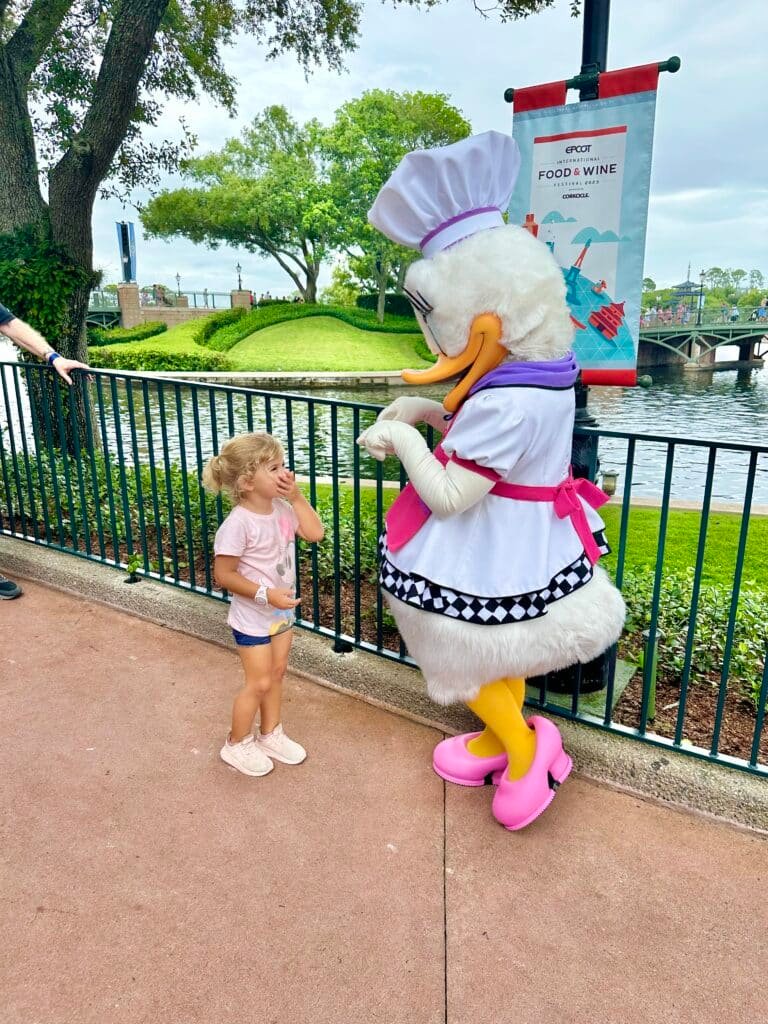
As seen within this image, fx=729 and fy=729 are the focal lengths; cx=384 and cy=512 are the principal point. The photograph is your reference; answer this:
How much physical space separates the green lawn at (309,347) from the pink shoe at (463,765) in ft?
85.6

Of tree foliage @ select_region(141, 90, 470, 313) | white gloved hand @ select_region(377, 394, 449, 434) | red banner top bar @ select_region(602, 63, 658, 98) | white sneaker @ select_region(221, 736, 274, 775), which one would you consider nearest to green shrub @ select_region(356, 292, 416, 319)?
tree foliage @ select_region(141, 90, 470, 313)

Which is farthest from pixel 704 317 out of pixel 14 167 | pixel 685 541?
pixel 14 167

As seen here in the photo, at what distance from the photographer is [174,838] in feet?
7.01

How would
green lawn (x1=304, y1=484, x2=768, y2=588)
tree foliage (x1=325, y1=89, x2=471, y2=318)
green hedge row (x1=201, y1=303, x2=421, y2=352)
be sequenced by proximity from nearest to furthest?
green lawn (x1=304, y1=484, x2=768, y2=588) < green hedge row (x1=201, y1=303, x2=421, y2=352) < tree foliage (x1=325, y1=89, x2=471, y2=318)

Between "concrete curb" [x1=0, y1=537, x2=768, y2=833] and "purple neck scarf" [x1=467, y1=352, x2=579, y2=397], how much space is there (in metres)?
1.26

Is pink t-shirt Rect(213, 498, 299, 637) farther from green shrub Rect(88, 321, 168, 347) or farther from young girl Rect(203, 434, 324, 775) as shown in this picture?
green shrub Rect(88, 321, 168, 347)

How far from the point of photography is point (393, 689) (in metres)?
2.83

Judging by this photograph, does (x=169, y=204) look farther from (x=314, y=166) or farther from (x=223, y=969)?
(x=223, y=969)

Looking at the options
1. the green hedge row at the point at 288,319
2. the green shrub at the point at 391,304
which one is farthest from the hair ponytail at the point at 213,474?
the green shrub at the point at 391,304

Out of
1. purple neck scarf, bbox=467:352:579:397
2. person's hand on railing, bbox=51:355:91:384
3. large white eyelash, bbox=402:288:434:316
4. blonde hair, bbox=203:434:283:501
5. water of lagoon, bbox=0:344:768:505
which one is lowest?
water of lagoon, bbox=0:344:768:505

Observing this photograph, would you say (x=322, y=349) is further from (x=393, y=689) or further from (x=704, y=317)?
(x=393, y=689)

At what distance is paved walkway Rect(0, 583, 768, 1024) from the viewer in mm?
1645

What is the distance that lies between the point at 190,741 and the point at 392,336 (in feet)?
119

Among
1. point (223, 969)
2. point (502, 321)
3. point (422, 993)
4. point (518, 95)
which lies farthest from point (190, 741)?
point (518, 95)
